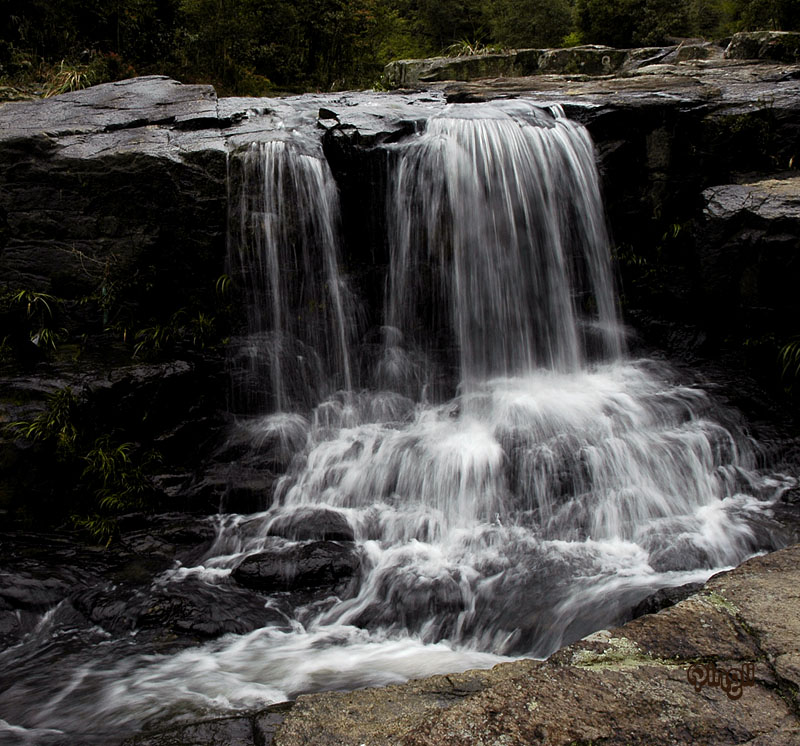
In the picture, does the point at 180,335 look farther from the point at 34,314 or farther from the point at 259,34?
the point at 259,34

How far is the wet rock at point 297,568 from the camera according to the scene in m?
5.09

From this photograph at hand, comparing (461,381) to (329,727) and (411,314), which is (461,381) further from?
(329,727)

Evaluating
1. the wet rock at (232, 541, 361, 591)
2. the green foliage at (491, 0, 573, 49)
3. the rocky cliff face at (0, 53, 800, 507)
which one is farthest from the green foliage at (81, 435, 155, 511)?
the green foliage at (491, 0, 573, 49)

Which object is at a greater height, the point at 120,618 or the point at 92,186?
the point at 92,186

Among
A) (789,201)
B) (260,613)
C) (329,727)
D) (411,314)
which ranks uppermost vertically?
(789,201)

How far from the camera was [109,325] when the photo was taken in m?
7.18

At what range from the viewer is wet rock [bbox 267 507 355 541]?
562 centimetres

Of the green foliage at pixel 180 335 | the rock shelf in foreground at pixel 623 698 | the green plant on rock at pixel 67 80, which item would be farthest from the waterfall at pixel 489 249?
the green plant on rock at pixel 67 80

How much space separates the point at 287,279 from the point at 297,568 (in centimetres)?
375

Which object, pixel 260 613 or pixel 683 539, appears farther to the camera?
pixel 683 539

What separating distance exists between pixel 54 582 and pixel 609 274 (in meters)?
7.36

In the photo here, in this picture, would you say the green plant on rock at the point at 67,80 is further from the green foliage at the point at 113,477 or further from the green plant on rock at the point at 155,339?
the green foliage at the point at 113,477

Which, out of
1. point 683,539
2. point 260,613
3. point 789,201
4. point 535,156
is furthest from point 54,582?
point 789,201

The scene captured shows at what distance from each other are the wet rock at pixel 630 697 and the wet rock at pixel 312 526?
8.50ft
